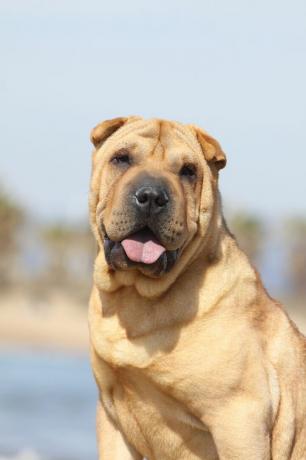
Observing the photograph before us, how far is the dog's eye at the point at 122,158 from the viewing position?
548cm

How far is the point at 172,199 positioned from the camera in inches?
207

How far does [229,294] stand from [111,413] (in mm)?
863

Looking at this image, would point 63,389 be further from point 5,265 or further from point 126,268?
point 5,265

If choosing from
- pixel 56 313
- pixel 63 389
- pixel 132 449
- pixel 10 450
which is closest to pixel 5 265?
pixel 56 313

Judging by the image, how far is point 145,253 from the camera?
5.34 m

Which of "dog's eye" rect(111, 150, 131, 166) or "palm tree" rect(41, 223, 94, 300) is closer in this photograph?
"dog's eye" rect(111, 150, 131, 166)

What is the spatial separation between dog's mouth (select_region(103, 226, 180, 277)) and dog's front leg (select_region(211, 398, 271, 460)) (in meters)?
0.70

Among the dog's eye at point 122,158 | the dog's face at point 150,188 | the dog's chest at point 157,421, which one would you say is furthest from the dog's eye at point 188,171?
the dog's chest at point 157,421

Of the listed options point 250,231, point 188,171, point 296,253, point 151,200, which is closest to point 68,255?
point 250,231

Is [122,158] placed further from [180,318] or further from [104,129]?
[180,318]

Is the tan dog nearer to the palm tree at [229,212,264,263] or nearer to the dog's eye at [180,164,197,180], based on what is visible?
the dog's eye at [180,164,197,180]

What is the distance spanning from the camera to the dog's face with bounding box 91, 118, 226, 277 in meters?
5.24

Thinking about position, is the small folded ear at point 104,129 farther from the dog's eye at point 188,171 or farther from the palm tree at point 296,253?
the palm tree at point 296,253

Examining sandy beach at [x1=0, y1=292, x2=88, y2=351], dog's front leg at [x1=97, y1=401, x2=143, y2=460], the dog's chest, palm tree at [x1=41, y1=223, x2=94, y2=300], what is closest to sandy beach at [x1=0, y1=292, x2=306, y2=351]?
sandy beach at [x1=0, y1=292, x2=88, y2=351]
